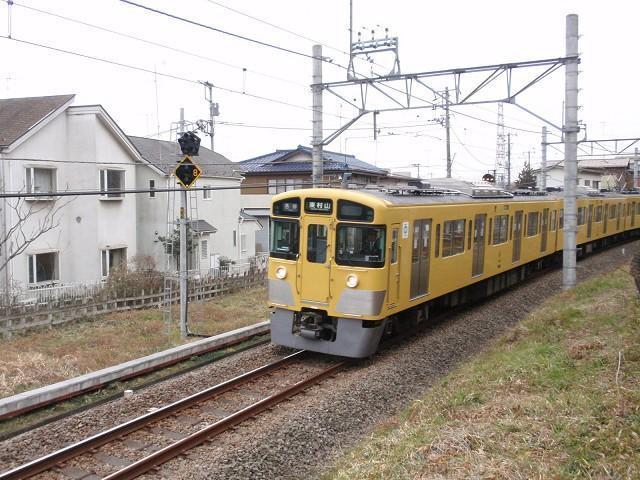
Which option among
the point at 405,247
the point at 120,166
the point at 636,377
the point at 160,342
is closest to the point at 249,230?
the point at 120,166

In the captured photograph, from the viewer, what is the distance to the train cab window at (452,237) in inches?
426

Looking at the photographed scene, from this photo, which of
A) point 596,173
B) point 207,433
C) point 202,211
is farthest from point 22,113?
point 596,173

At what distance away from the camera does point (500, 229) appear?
13953 mm

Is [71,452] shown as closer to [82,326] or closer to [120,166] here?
[82,326]

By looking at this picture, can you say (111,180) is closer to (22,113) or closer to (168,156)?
(22,113)

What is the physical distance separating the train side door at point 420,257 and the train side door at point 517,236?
222 inches

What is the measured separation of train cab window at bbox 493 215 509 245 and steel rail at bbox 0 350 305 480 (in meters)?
6.93

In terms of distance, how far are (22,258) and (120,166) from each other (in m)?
4.17

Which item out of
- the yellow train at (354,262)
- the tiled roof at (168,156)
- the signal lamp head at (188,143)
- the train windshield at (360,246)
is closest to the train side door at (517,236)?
the yellow train at (354,262)

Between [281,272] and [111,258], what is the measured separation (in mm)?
11098

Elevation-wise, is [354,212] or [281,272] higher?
[354,212]

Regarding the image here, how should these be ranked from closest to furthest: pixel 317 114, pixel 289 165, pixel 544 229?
1. pixel 317 114
2. pixel 544 229
3. pixel 289 165

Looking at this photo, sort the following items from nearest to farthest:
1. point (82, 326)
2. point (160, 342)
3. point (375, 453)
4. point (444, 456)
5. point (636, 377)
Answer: point (444, 456), point (375, 453), point (636, 377), point (160, 342), point (82, 326)

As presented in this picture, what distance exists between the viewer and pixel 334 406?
721 cm
